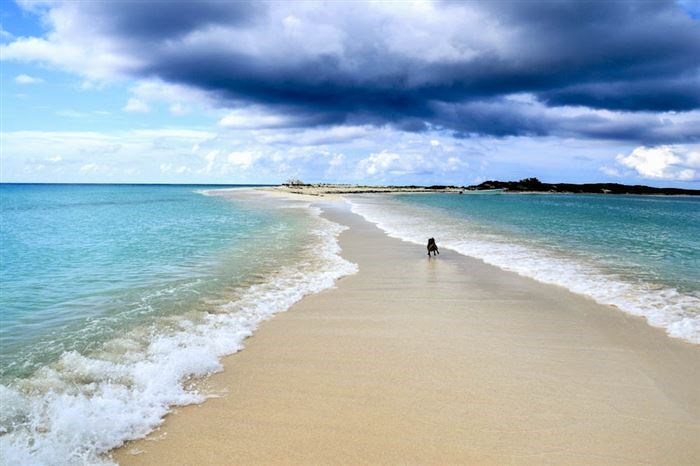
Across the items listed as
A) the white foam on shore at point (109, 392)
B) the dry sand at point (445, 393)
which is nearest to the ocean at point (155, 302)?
the white foam on shore at point (109, 392)

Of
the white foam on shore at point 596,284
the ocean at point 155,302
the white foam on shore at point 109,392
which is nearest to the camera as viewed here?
the white foam on shore at point 109,392

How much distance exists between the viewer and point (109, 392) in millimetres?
5949

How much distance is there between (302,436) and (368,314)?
5.26 m

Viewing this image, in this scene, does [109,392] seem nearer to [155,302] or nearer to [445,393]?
[445,393]

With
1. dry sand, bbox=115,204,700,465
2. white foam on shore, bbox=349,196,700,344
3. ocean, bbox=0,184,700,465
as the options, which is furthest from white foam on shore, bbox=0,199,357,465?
white foam on shore, bbox=349,196,700,344

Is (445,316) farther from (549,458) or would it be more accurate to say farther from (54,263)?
(54,263)

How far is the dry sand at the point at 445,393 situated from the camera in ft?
15.7

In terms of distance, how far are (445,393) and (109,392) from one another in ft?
15.0

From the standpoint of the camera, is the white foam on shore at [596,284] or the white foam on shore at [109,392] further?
the white foam on shore at [596,284]

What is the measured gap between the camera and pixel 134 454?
4711 millimetres

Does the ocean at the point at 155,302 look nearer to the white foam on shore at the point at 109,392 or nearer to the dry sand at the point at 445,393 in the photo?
the white foam on shore at the point at 109,392

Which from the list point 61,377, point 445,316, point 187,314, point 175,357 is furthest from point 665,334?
point 61,377

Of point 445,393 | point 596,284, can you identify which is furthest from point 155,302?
point 596,284

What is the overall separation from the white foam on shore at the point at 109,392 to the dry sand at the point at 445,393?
1.10 feet
